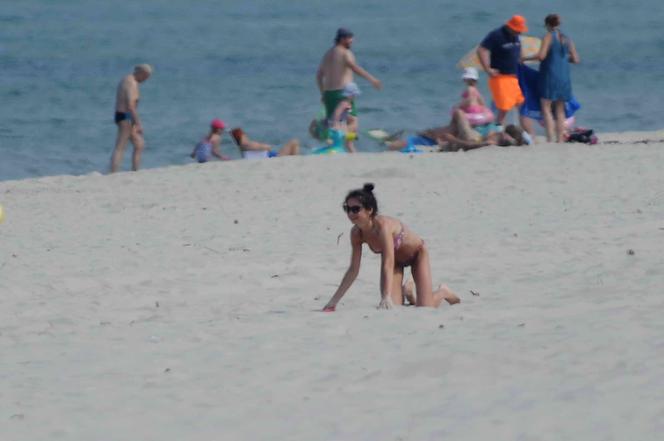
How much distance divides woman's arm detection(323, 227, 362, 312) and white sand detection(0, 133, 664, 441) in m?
0.12

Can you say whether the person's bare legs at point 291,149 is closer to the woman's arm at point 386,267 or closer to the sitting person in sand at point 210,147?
the sitting person in sand at point 210,147

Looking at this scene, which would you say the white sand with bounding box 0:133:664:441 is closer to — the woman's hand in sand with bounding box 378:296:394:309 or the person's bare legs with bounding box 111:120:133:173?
the woman's hand in sand with bounding box 378:296:394:309

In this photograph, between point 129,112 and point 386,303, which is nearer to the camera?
point 386,303

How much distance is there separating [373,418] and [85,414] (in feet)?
3.50

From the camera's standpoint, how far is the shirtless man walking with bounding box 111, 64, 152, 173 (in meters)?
13.8

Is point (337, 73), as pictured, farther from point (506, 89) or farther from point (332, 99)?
point (506, 89)

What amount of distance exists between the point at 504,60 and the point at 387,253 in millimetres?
7383

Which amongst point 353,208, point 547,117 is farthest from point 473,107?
point 353,208

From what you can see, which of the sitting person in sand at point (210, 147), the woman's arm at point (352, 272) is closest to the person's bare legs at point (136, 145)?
the sitting person in sand at point (210, 147)

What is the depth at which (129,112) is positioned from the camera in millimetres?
13914

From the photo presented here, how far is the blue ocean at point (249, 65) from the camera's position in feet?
70.8

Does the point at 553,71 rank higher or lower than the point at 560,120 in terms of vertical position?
higher

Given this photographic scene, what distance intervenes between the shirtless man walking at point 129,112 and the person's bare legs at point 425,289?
21.6ft

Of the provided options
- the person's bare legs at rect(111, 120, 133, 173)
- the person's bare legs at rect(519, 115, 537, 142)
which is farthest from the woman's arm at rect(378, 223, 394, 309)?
the person's bare legs at rect(519, 115, 537, 142)
